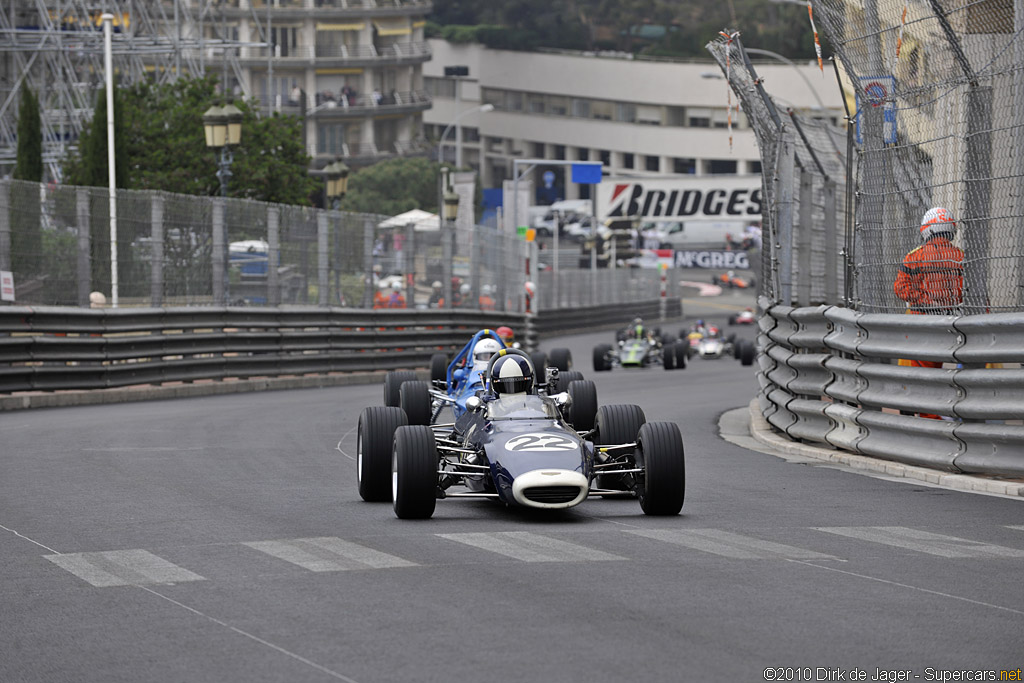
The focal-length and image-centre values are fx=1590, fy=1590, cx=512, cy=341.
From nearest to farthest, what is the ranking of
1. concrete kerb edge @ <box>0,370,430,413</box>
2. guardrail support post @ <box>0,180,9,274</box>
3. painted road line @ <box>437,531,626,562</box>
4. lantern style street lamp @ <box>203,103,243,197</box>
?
painted road line @ <box>437,531,626,562</box> < guardrail support post @ <box>0,180,9,274</box> < concrete kerb edge @ <box>0,370,430,413</box> < lantern style street lamp @ <box>203,103,243,197</box>

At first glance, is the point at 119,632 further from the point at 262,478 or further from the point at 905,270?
the point at 905,270

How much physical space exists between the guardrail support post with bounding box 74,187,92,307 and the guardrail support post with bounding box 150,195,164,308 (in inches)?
53.0

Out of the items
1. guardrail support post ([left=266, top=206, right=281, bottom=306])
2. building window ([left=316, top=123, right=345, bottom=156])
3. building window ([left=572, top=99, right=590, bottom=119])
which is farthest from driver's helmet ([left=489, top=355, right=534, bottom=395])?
building window ([left=572, top=99, right=590, bottom=119])

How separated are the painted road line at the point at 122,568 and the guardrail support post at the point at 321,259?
18.2 m

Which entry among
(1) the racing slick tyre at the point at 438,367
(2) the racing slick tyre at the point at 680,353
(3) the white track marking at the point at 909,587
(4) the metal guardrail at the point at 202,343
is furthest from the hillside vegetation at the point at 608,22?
(3) the white track marking at the point at 909,587

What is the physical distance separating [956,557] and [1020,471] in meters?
2.80

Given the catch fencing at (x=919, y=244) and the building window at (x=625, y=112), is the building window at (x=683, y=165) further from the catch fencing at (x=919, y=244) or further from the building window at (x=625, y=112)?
the catch fencing at (x=919, y=244)

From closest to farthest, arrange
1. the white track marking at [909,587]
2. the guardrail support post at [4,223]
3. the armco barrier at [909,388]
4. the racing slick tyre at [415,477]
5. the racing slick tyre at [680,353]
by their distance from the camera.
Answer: the white track marking at [909,587] < the racing slick tyre at [415,477] < the armco barrier at [909,388] < the guardrail support post at [4,223] < the racing slick tyre at [680,353]

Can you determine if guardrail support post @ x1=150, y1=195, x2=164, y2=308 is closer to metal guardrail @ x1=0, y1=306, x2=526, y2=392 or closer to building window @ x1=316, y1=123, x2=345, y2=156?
metal guardrail @ x1=0, y1=306, x2=526, y2=392

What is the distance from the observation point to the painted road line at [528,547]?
309 inches

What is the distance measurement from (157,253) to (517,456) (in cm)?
1355

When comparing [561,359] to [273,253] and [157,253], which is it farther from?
[157,253]

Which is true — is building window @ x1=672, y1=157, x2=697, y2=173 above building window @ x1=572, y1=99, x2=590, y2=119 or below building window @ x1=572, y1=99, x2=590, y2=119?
below

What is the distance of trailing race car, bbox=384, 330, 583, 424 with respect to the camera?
14.5m
